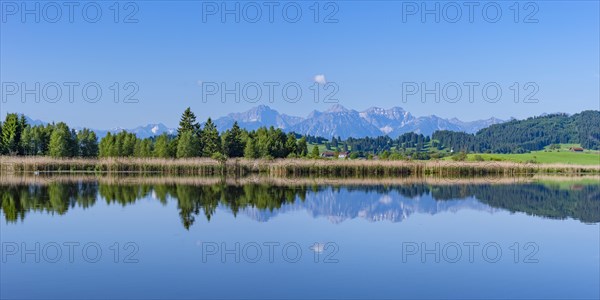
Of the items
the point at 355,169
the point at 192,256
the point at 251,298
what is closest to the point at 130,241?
the point at 192,256

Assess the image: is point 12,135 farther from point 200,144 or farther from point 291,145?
point 291,145

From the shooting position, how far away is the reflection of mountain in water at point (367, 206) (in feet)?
82.7

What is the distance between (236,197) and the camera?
31.7 meters

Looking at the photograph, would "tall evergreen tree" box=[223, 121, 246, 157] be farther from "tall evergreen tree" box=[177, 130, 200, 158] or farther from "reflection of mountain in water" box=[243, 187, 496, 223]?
"reflection of mountain in water" box=[243, 187, 496, 223]

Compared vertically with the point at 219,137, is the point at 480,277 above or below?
below

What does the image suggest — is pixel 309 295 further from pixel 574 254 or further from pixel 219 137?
pixel 219 137

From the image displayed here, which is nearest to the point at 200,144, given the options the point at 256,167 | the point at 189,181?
the point at 256,167

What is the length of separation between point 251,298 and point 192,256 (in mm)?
4334

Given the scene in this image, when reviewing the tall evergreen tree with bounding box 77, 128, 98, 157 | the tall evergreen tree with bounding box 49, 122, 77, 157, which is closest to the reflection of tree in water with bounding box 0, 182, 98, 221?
the tall evergreen tree with bounding box 49, 122, 77, 157

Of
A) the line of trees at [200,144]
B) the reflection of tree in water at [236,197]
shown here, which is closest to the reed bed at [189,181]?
the reflection of tree in water at [236,197]

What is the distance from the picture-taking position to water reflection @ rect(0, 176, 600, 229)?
2573 centimetres

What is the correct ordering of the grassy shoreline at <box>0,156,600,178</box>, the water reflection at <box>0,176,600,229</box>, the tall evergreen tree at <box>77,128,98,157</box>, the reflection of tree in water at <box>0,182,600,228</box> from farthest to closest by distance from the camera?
the tall evergreen tree at <box>77,128,98,157</box>
the grassy shoreline at <box>0,156,600,178</box>
the reflection of tree in water at <box>0,182,600,228</box>
the water reflection at <box>0,176,600,229</box>

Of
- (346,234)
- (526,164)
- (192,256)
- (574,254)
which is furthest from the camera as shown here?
(526,164)

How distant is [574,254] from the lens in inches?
679
